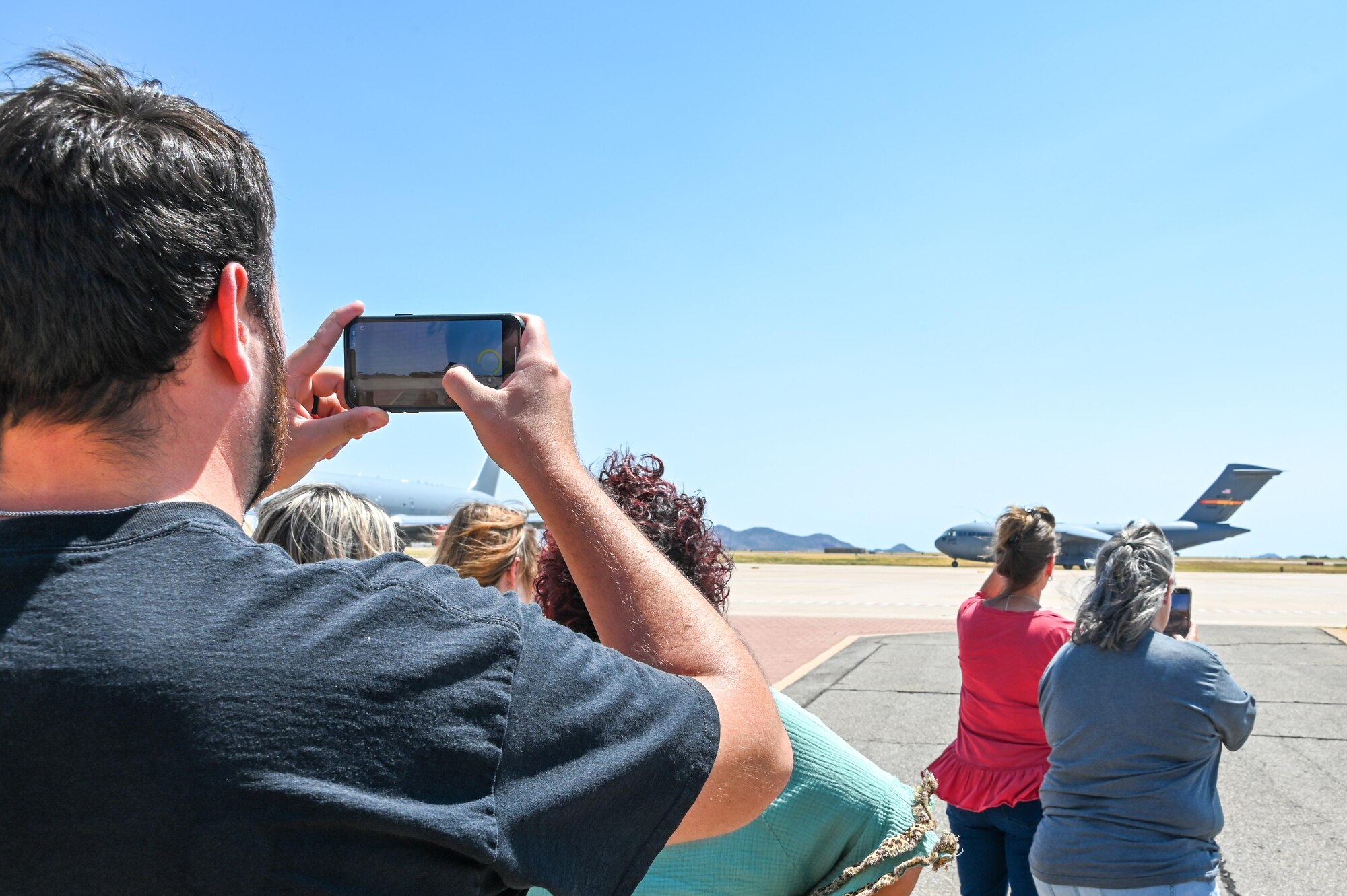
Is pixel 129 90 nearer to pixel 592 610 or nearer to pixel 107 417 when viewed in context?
pixel 107 417

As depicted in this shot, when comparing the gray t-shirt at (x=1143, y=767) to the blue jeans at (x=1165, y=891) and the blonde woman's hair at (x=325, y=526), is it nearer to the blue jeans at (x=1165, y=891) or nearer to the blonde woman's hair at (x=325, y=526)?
the blue jeans at (x=1165, y=891)

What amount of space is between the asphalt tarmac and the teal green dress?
4.00 metres

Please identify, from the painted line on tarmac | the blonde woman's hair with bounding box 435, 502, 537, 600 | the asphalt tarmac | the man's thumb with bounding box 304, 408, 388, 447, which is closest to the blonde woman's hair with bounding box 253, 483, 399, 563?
the blonde woman's hair with bounding box 435, 502, 537, 600

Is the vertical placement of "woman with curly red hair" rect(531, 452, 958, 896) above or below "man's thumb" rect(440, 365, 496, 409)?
below

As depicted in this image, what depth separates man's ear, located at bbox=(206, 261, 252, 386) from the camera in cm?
111

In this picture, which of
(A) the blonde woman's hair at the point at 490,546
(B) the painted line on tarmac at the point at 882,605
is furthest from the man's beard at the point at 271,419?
(B) the painted line on tarmac at the point at 882,605

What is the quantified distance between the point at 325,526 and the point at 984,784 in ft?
9.48

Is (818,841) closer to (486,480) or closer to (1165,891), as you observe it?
(1165,891)

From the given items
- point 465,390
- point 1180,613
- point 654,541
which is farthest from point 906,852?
point 1180,613

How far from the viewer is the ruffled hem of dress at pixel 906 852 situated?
1894 mm

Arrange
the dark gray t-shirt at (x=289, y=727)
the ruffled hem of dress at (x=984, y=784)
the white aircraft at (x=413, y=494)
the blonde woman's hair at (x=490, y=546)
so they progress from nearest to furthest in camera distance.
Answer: the dark gray t-shirt at (x=289, y=727) → the blonde woman's hair at (x=490, y=546) → the ruffled hem of dress at (x=984, y=784) → the white aircraft at (x=413, y=494)

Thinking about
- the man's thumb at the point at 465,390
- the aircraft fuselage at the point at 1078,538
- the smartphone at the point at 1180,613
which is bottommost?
the aircraft fuselage at the point at 1078,538

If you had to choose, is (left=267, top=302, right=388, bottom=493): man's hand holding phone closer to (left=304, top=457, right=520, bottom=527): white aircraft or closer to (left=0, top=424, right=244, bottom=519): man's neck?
(left=0, top=424, right=244, bottom=519): man's neck

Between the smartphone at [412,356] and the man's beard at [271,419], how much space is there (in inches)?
13.7
